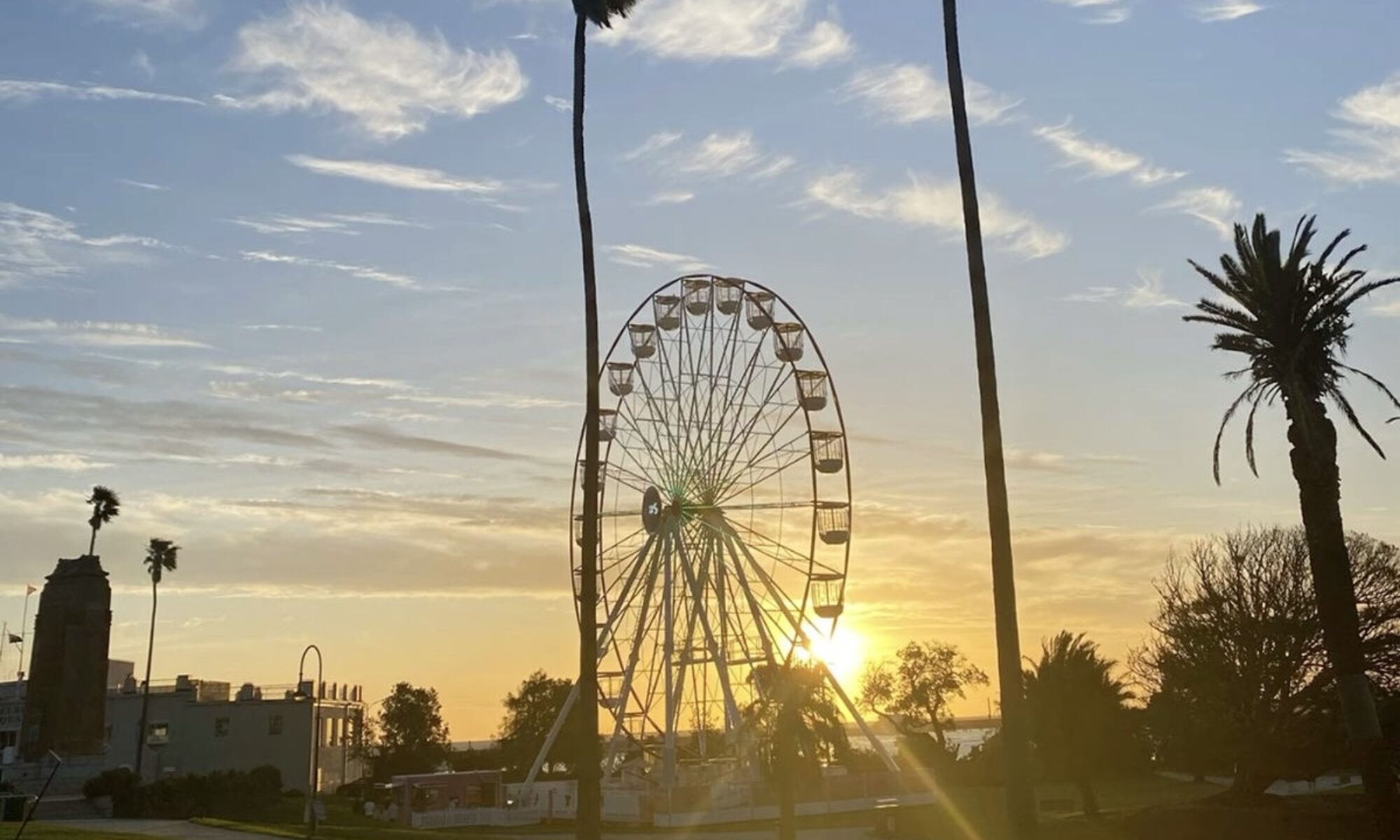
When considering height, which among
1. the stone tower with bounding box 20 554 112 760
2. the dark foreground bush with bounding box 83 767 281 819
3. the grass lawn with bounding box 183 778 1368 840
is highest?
the stone tower with bounding box 20 554 112 760

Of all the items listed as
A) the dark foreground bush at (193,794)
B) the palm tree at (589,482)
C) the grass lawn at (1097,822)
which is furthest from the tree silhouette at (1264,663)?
the dark foreground bush at (193,794)

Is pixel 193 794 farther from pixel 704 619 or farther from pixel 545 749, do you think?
pixel 704 619

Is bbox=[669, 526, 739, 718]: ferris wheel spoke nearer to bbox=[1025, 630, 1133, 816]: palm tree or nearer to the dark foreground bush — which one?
bbox=[1025, 630, 1133, 816]: palm tree

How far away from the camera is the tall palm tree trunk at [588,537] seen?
28.1m

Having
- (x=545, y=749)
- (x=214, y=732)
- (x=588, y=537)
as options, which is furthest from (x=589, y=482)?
(x=214, y=732)

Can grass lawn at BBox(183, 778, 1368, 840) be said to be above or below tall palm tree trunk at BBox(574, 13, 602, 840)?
below

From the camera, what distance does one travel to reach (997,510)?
22.2 metres

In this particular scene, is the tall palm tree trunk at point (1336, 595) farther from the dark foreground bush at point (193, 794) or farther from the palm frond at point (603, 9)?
the dark foreground bush at point (193, 794)

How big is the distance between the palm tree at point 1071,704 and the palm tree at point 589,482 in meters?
24.2

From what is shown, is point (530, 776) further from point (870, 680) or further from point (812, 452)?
point (870, 680)

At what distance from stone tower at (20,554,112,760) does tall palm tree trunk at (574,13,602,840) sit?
3083 centimetres

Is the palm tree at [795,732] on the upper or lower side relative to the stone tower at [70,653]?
lower

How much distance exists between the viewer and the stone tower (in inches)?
2093

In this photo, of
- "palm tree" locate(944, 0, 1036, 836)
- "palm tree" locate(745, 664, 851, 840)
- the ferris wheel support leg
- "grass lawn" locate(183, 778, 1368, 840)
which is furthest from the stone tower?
"palm tree" locate(944, 0, 1036, 836)
